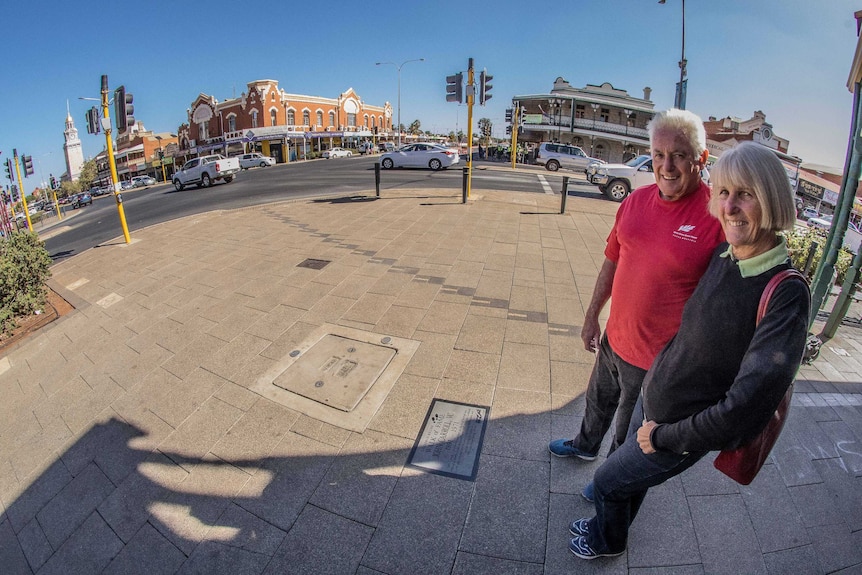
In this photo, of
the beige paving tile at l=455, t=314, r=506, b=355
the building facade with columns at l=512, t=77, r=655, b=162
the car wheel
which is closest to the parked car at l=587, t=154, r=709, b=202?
the car wheel

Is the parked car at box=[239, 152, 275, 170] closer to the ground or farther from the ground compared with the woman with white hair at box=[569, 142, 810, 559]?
farther from the ground

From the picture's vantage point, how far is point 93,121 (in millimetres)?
10000

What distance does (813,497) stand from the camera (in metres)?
2.35

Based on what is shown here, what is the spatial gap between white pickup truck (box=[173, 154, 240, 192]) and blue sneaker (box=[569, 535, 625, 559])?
965 inches

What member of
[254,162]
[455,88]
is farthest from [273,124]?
[455,88]

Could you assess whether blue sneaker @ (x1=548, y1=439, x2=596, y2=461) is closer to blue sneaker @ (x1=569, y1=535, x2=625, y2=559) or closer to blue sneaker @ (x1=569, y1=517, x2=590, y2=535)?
blue sneaker @ (x1=569, y1=517, x2=590, y2=535)

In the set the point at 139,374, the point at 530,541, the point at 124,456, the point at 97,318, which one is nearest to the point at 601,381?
the point at 530,541

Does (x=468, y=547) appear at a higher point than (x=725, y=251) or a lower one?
lower

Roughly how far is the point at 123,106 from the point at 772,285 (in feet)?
38.8

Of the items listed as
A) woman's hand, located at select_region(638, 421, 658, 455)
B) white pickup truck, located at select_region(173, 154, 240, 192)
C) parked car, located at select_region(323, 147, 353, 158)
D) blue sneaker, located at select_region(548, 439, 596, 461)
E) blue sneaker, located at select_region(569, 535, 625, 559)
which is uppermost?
parked car, located at select_region(323, 147, 353, 158)

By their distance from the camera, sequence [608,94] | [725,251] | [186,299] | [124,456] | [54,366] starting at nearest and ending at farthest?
[725,251], [124,456], [54,366], [186,299], [608,94]

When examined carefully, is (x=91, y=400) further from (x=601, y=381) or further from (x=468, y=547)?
(x=601, y=381)

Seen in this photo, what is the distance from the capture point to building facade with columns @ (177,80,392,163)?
48375mm

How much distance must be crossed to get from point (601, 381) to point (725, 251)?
1.05 metres
